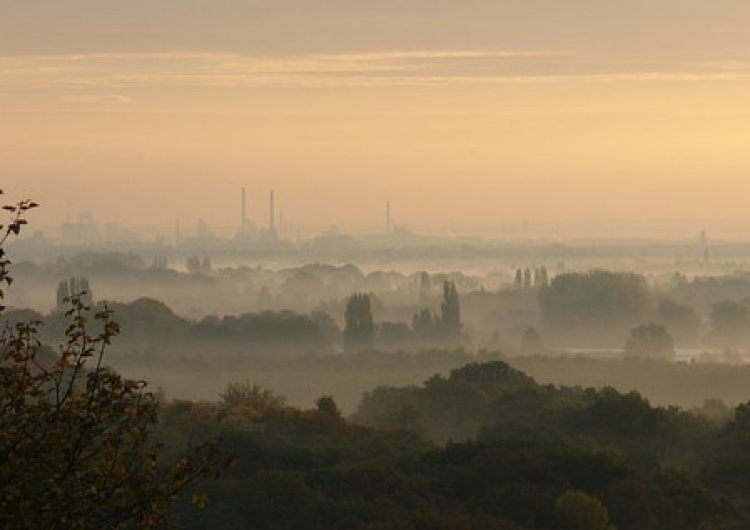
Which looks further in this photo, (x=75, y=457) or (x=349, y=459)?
(x=349, y=459)

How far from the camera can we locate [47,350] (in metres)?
193

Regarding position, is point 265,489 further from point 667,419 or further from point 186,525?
point 667,419

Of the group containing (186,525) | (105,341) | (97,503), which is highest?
(105,341)

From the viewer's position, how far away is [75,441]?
31.2 meters

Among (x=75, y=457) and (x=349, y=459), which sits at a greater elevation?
(x=75, y=457)

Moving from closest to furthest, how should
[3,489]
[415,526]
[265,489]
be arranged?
1. [3,489]
2. [415,526]
3. [265,489]

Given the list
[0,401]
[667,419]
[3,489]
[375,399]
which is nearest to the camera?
[3,489]

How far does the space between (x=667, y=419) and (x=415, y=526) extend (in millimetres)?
42162

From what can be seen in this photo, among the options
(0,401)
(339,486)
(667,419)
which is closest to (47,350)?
(667,419)

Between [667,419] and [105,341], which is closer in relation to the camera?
[105,341]

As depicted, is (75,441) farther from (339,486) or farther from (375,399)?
(375,399)

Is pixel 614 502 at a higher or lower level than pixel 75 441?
lower

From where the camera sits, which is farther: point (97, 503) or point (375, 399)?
point (375, 399)

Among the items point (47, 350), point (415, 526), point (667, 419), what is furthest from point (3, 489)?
point (47, 350)
